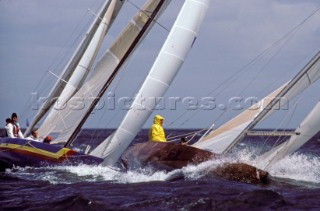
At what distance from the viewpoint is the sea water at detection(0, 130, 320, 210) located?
45.5 ft

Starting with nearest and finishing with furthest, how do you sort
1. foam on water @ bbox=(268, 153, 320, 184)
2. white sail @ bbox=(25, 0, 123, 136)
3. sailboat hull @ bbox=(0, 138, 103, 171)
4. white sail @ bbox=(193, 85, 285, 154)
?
white sail @ bbox=(193, 85, 285, 154)
foam on water @ bbox=(268, 153, 320, 184)
sailboat hull @ bbox=(0, 138, 103, 171)
white sail @ bbox=(25, 0, 123, 136)

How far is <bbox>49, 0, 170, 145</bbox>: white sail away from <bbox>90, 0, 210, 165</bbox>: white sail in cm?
292

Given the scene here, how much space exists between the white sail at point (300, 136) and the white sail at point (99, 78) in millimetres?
6991

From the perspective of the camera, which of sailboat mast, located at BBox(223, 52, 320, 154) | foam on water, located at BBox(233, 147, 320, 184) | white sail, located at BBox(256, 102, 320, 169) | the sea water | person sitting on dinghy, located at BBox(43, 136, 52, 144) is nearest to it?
the sea water

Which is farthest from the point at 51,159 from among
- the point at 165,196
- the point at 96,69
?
the point at 165,196

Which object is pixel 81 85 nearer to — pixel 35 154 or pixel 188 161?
pixel 35 154

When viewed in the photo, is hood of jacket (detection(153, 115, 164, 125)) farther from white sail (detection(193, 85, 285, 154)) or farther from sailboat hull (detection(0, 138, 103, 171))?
sailboat hull (detection(0, 138, 103, 171))

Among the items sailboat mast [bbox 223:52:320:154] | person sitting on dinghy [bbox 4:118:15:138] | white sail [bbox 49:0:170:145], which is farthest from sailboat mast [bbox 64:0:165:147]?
sailboat mast [bbox 223:52:320:154]

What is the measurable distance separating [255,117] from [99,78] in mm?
6868

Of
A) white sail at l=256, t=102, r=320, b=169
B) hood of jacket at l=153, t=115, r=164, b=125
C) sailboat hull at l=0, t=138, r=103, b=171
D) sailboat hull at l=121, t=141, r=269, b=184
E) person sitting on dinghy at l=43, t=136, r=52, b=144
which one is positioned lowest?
sailboat hull at l=0, t=138, r=103, b=171

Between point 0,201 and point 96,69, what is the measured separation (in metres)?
9.78

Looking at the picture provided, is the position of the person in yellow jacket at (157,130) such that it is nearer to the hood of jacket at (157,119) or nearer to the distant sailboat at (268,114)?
the hood of jacket at (157,119)

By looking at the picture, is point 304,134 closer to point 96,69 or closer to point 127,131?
point 127,131

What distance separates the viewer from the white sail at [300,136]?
18.5m
